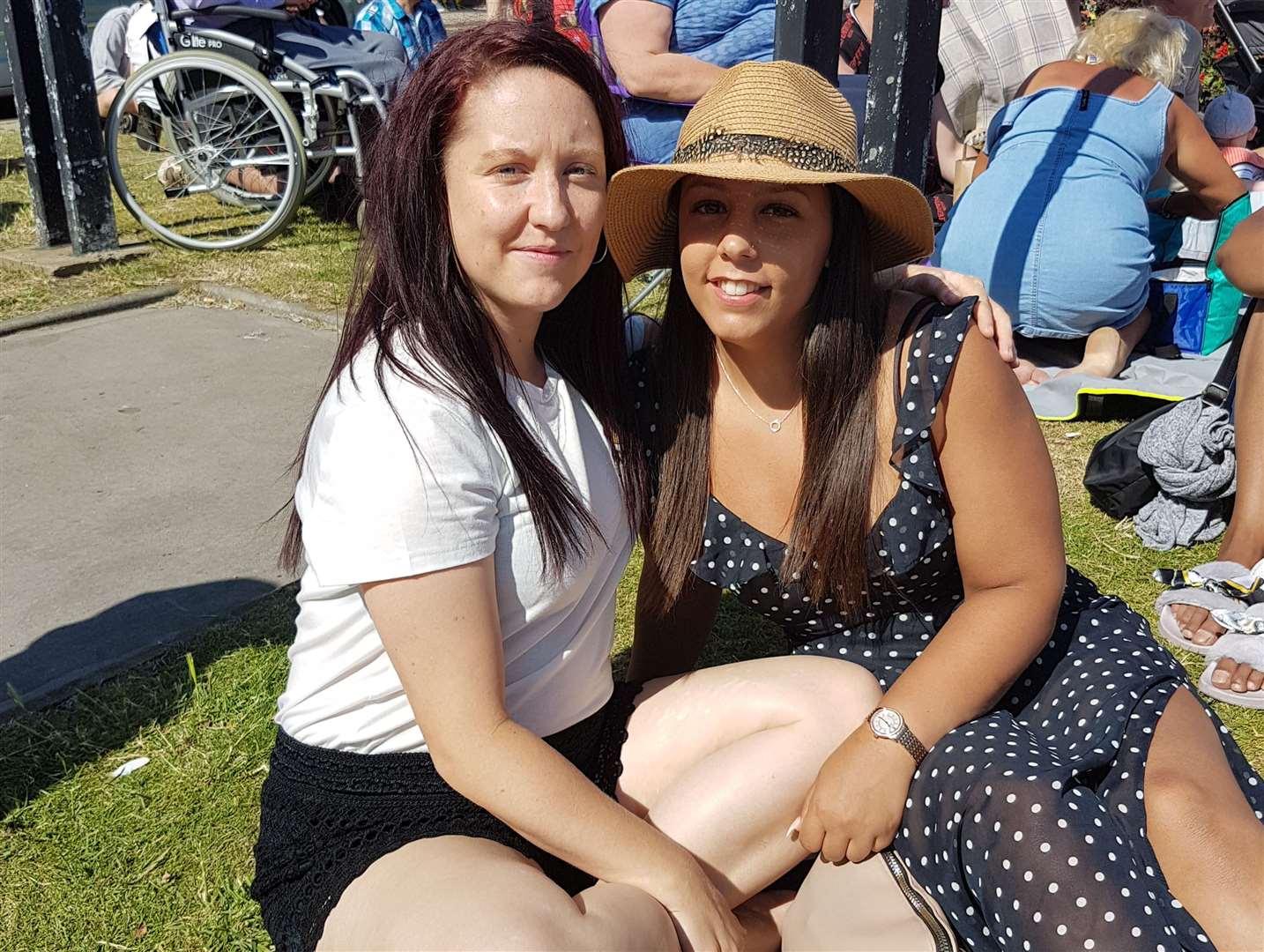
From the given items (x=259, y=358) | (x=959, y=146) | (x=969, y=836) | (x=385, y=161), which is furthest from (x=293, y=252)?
(x=969, y=836)

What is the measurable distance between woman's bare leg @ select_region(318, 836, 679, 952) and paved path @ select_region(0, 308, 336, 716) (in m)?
1.43

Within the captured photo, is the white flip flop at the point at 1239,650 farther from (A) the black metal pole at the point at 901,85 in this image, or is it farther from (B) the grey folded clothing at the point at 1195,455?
(A) the black metal pole at the point at 901,85

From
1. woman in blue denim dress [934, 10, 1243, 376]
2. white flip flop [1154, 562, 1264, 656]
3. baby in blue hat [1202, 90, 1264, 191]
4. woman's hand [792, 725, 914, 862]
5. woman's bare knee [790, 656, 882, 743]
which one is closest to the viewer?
woman's hand [792, 725, 914, 862]

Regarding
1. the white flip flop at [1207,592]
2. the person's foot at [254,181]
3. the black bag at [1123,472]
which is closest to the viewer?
the white flip flop at [1207,592]

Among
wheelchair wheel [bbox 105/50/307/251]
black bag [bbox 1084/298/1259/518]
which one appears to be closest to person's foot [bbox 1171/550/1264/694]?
black bag [bbox 1084/298/1259/518]

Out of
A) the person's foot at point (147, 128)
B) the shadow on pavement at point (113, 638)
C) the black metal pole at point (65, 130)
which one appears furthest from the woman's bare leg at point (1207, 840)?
the person's foot at point (147, 128)

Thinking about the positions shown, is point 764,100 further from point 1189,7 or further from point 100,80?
point 100,80

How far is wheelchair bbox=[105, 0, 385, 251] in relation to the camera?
20.8 feet

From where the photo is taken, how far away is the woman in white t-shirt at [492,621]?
1.64 metres

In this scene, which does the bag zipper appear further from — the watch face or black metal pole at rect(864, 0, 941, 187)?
black metal pole at rect(864, 0, 941, 187)

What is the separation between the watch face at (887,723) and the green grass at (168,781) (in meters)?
1.11

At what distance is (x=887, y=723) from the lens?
1.91 m

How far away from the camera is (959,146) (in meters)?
6.19

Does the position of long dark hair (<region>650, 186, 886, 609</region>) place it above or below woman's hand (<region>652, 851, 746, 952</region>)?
above
